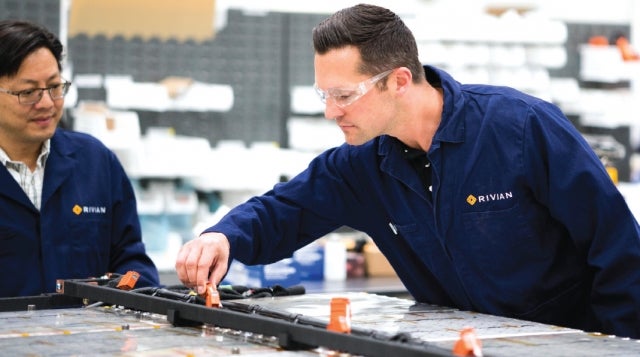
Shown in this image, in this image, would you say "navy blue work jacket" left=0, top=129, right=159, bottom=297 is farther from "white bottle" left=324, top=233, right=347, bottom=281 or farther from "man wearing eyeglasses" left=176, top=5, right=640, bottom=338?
"white bottle" left=324, top=233, right=347, bottom=281

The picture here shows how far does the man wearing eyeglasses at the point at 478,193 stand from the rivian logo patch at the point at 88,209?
2.44ft

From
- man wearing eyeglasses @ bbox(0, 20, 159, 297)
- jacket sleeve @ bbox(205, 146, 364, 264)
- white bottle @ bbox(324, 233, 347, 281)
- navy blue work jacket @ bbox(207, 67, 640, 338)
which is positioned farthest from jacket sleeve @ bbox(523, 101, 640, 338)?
→ white bottle @ bbox(324, 233, 347, 281)

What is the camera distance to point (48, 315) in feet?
8.97

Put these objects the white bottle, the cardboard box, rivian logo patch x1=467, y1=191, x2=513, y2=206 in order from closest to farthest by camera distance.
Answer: rivian logo patch x1=467, y1=191, x2=513, y2=206 → the white bottle → the cardboard box

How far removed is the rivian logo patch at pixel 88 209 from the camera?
11.7 ft

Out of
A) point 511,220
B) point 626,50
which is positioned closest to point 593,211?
point 511,220

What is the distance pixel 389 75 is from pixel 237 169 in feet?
11.0

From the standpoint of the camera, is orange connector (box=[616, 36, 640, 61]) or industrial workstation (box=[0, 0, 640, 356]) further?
orange connector (box=[616, 36, 640, 61])

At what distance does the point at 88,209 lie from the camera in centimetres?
360

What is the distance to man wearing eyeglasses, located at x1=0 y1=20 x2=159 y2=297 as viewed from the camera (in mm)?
3447

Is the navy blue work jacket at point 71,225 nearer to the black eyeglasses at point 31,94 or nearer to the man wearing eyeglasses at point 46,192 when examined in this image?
the man wearing eyeglasses at point 46,192

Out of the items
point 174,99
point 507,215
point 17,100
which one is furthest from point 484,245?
point 174,99

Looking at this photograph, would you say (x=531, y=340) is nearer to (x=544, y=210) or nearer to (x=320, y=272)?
(x=544, y=210)

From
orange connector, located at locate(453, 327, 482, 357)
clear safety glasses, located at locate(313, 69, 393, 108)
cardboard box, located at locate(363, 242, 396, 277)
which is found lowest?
cardboard box, located at locate(363, 242, 396, 277)
